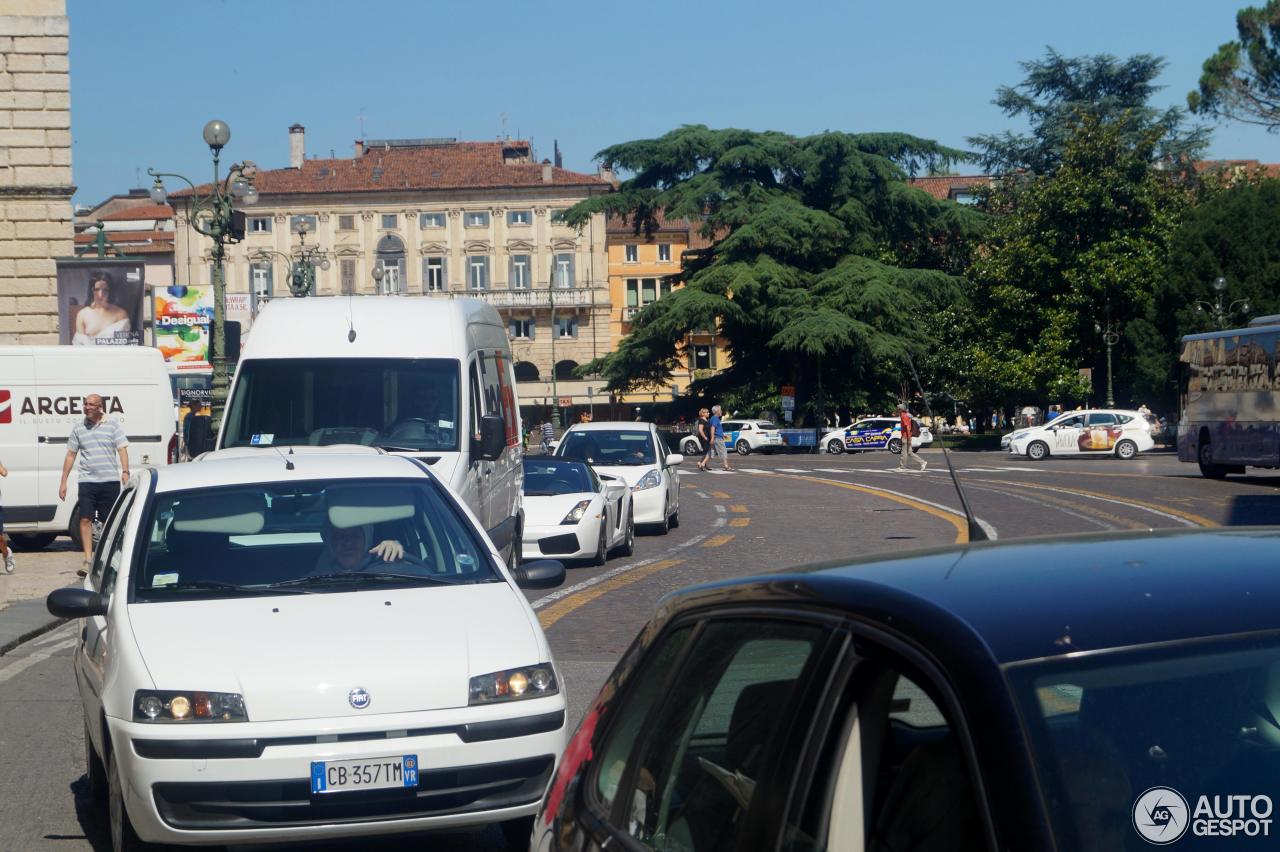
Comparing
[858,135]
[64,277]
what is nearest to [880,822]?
[64,277]

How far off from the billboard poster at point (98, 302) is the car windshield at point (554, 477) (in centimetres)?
1479

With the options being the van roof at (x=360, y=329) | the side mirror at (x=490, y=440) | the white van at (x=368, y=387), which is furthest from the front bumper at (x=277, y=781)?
the van roof at (x=360, y=329)

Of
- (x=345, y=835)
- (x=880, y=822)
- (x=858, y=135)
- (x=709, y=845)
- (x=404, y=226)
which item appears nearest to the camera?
(x=880, y=822)

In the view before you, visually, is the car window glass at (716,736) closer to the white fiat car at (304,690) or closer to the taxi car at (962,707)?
the taxi car at (962,707)

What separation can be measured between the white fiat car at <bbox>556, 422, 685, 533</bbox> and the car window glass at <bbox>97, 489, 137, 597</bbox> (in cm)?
1434

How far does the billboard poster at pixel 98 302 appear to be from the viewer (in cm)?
3097

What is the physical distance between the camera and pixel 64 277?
31594 millimetres

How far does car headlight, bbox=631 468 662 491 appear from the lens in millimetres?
22281

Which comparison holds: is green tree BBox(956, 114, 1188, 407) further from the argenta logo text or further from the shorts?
the argenta logo text

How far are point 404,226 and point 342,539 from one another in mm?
97378

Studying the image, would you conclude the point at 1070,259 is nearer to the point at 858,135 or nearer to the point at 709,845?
the point at 858,135

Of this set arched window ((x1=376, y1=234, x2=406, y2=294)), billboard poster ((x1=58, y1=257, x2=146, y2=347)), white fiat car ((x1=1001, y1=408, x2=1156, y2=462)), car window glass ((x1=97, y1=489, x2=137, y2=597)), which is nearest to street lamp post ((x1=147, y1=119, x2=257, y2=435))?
billboard poster ((x1=58, y1=257, x2=146, y2=347))

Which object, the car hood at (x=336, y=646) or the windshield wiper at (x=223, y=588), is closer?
the car hood at (x=336, y=646)

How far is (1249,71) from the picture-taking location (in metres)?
55.1
